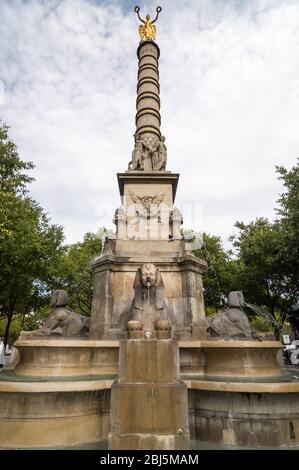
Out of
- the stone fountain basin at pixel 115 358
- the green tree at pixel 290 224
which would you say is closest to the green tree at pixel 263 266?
the green tree at pixel 290 224

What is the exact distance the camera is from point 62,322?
8070 millimetres

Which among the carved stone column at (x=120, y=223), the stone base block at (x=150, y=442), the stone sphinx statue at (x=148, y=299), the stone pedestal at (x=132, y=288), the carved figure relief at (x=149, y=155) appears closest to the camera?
the stone base block at (x=150, y=442)

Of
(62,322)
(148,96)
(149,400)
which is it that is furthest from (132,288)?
(148,96)

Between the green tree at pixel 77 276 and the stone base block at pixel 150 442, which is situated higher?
the green tree at pixel 77 276

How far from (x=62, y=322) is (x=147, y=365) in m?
4.28

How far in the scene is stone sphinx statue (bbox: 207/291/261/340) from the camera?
25.5 feet

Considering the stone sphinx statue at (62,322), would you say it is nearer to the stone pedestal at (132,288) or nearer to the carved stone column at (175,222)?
the stone pedestal at (132,288)

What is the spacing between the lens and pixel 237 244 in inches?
936

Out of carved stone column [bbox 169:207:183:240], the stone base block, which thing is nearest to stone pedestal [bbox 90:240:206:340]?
carved stone column [bbox 169:207:183:240]

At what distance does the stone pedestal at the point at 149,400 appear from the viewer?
402 cm

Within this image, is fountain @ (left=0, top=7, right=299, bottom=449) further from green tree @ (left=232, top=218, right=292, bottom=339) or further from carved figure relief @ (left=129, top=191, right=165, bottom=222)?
green tree @ (left=232, top=218, right=292, bottom=339)

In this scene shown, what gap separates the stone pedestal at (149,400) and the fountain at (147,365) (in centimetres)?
1

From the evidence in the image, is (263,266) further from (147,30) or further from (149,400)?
Answer: (149,400)
